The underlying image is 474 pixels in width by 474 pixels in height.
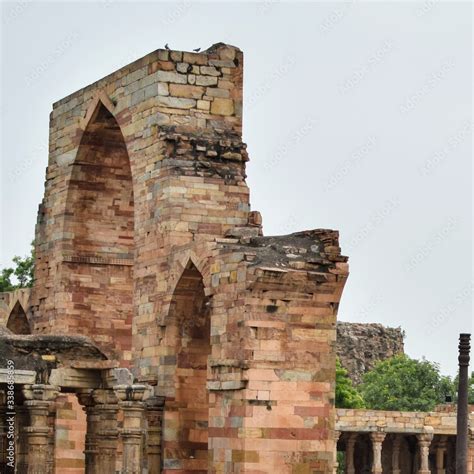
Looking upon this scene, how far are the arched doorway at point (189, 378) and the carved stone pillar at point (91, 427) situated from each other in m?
1.22

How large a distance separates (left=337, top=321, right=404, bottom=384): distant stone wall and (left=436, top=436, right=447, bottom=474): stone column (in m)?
15.3

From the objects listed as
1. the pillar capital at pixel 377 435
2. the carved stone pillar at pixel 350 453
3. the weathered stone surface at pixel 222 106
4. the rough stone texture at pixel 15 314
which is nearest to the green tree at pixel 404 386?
the carved stone pillar at pixel 350 453

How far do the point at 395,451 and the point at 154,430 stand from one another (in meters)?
23.0

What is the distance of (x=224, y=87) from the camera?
29078mm

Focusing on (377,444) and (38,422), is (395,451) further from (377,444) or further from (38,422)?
(38,422)

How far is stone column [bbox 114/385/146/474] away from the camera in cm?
2622

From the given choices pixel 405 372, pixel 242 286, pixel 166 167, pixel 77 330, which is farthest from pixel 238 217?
pixel 405 372

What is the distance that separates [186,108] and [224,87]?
806mm

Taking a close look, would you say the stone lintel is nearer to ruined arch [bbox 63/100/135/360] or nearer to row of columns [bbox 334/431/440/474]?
ruined arch [bbox 63/100/135/360]

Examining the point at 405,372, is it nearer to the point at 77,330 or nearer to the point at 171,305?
the point at 77,330

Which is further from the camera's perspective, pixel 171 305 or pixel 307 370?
pixel 171 305

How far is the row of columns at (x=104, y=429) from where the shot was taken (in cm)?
2567

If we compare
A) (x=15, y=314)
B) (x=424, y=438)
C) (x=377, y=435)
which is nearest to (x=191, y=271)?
(x=15, y=314)

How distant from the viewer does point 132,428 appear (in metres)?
26.6
